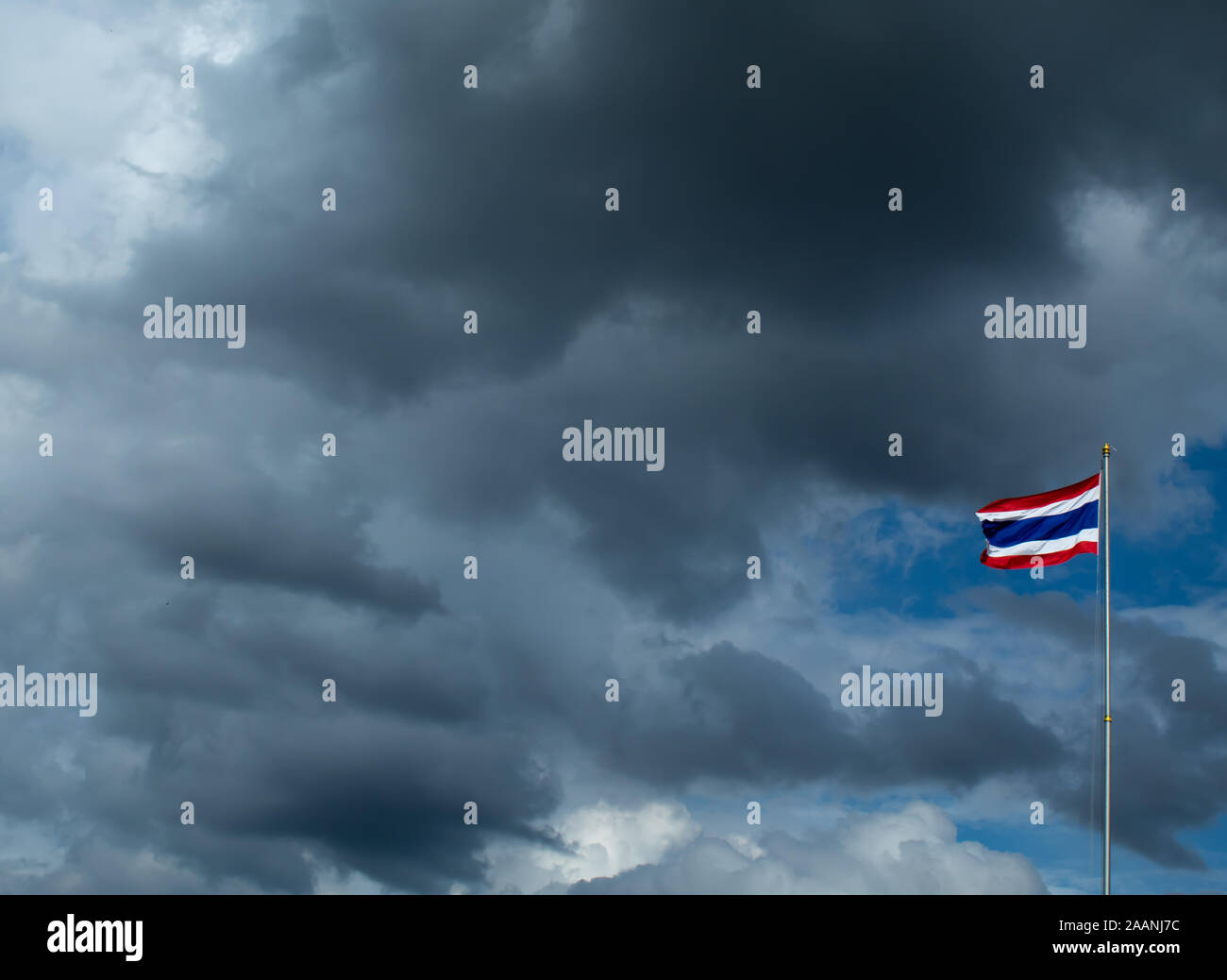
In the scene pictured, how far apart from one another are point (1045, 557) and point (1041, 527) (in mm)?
1118

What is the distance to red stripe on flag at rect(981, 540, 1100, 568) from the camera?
43.8 meters

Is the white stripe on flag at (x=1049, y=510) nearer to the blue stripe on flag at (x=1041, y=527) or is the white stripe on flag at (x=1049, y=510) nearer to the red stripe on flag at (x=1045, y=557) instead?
the blue stripe on flag at (x=1041, y=527)

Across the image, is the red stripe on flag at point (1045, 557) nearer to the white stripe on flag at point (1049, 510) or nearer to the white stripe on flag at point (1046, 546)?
the white stripe on flag at point (1046, 546)

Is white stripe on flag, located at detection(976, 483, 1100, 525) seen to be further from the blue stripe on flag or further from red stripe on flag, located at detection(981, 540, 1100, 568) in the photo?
red stripe on flag, located at detection(981, 540, 1100, 568)

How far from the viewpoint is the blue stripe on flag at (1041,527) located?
144 ft

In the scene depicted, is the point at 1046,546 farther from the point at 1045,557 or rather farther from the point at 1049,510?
the point at 1049,510

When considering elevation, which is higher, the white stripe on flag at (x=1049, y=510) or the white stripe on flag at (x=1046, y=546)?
the white stripe on flag at (x=1049, y=510)
